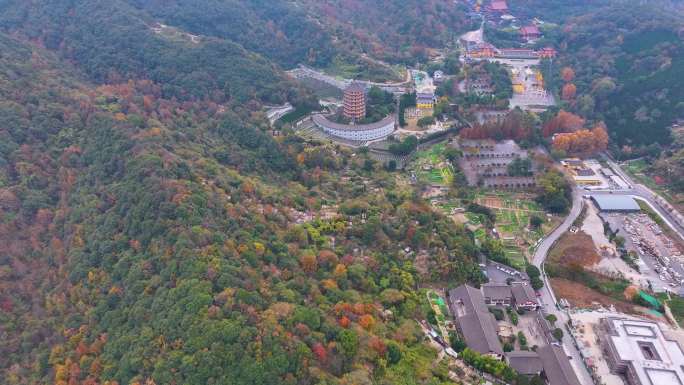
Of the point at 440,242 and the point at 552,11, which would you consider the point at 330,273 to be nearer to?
the point at 440,242

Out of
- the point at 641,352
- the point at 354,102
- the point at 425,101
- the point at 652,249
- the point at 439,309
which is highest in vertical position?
the point at 354,102

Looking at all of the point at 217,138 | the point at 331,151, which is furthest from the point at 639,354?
the point at 217,138

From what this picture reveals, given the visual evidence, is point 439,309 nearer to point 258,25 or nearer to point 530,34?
point 258,25

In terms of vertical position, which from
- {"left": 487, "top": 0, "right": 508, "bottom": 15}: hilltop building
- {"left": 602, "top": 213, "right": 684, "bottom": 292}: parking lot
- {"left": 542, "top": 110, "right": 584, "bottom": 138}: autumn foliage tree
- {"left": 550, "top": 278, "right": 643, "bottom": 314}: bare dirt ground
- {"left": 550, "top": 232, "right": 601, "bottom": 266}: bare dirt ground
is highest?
{"left": 487, "top": 0, "right": 508, "bottom": 15}: hilltop building

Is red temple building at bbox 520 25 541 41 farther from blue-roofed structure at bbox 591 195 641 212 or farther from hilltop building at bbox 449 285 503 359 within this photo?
hilltop building at bbox 449 285 503 359

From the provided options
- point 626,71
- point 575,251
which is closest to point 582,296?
point 575,251

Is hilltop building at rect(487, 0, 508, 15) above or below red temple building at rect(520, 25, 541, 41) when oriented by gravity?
above

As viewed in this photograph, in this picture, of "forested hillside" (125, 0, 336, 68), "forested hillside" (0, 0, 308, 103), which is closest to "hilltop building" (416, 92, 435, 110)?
"forested hillside" (0, 0, 308, 103)
